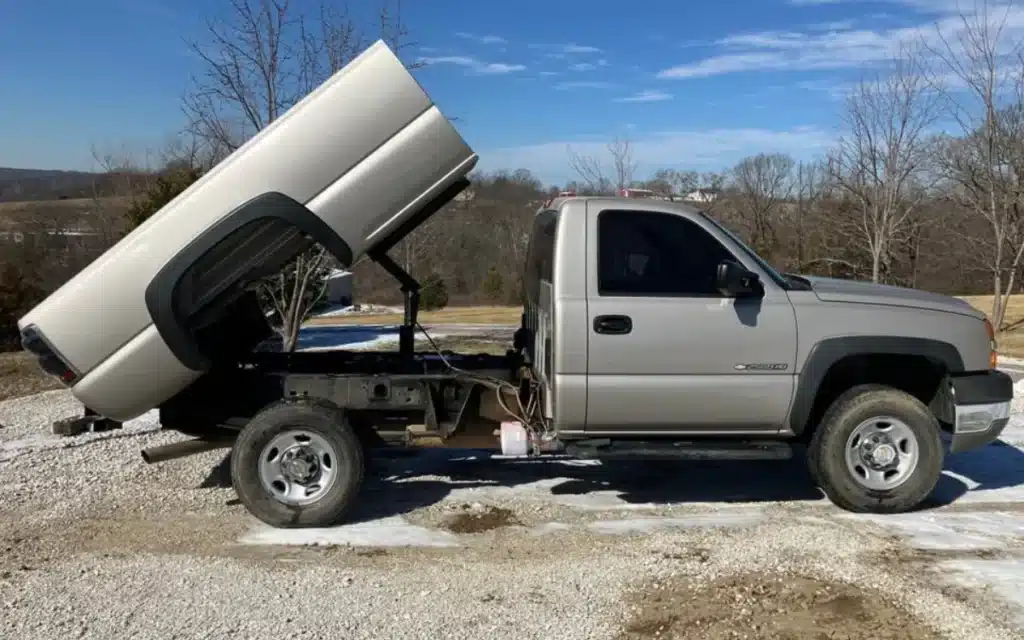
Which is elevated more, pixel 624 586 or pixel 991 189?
pixel 991 189

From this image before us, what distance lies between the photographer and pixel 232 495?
19.5ft

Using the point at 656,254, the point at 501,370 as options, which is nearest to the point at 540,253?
the point at 501,370

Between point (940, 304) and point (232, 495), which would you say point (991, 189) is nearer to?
point (940, 304)

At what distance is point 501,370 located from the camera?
5.89 metres

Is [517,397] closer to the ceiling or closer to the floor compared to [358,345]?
closer to the ceiling

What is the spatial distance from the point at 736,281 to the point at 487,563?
2234 mm

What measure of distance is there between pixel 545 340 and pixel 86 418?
3.00m

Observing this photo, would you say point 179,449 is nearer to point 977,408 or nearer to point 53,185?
point 977,408

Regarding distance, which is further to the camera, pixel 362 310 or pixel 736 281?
pixel 362 310

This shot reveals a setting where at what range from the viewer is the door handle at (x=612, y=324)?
203 inches

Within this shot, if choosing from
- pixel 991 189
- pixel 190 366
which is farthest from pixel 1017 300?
pixel 190 366

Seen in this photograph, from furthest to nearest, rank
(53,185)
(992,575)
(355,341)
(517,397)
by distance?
(53,185), (355,341), (517,397), (992,575)

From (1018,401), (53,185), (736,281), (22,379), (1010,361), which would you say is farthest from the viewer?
(53,185)

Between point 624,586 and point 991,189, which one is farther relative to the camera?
point 991,189
